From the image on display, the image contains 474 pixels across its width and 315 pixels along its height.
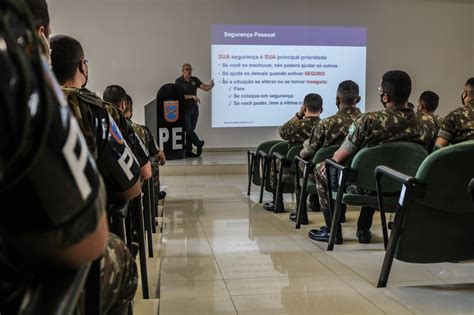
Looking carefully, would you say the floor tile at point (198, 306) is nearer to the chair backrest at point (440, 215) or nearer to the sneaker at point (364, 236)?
the chair backrest at point (440, 215)

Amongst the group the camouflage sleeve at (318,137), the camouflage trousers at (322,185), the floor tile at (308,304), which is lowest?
the floor tile at (308,304)

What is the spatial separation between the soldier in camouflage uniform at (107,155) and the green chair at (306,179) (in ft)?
7.59

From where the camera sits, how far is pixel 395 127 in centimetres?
296

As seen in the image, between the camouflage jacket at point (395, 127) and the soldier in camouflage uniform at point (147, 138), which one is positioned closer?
the camouflage jacket at point (395, 127)

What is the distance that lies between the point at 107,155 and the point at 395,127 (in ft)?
6.83

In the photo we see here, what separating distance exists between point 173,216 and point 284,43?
17.7 ft

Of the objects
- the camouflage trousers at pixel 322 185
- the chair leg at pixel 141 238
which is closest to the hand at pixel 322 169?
the camouflage trousers at pixel 322 185

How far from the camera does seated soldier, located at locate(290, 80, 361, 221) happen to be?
146 inches

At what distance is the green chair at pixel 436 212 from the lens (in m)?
2.21

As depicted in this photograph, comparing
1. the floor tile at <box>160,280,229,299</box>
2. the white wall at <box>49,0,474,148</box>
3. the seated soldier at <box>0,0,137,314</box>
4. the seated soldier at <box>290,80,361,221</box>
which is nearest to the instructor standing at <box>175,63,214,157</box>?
the white wall at <box>49,0,474,148</box>

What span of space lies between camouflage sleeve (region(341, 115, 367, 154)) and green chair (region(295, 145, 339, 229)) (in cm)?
50

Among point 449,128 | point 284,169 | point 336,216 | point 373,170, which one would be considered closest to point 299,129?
point 284,169

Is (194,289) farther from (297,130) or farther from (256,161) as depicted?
(256,161)

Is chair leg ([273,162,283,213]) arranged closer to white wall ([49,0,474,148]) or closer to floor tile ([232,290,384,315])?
floor tile ([232,290,384,315])
